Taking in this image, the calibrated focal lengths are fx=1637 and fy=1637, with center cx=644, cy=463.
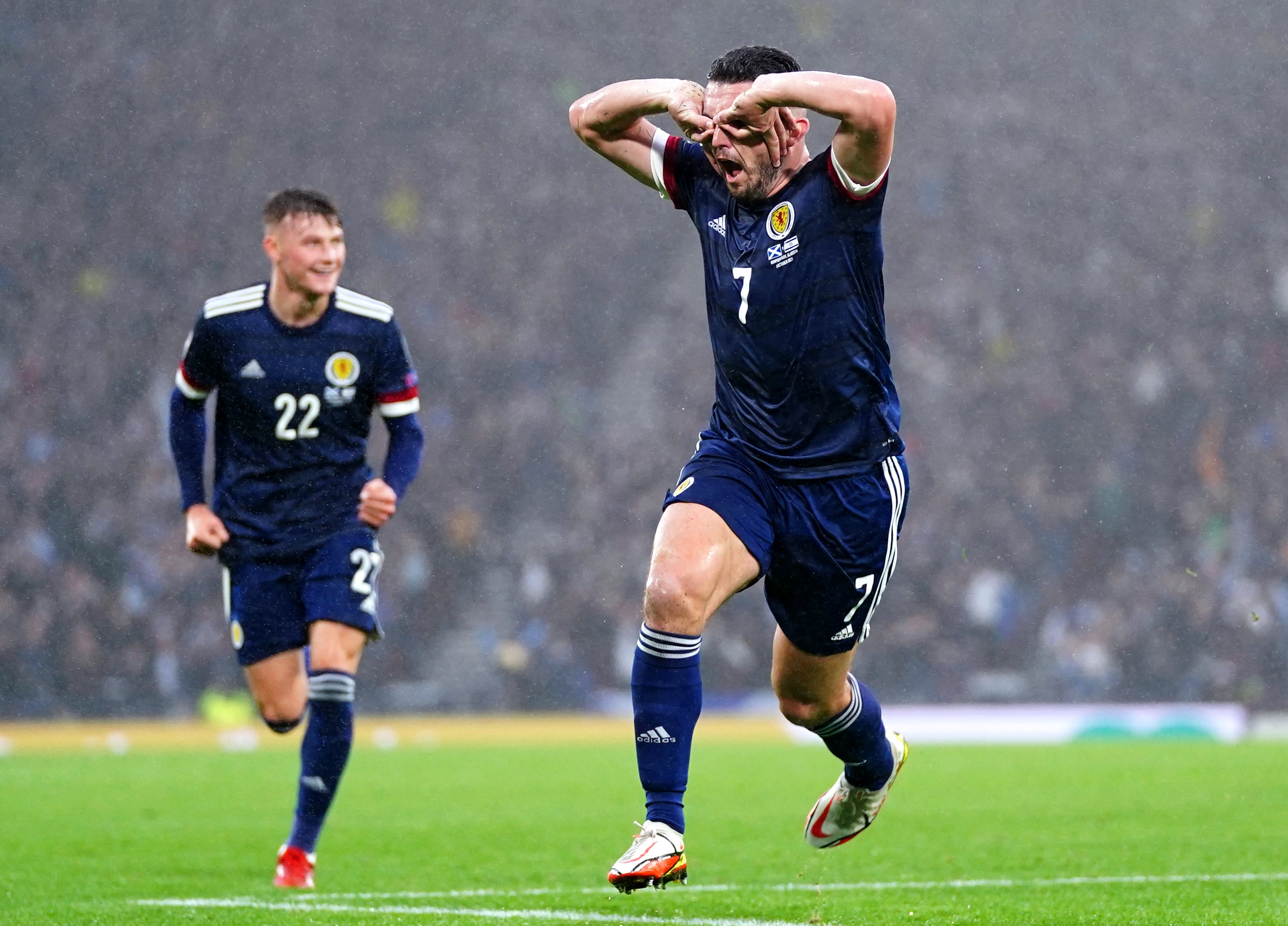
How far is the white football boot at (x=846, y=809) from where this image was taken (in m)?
5.43

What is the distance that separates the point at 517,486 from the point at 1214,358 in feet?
30.4

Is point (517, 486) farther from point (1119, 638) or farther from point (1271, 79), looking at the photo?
point (1271, 79)

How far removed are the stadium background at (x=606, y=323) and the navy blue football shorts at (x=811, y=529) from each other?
14.1 m

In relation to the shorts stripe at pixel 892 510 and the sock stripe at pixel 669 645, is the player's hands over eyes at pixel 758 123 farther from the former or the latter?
the sock stripe at pixel 669 645

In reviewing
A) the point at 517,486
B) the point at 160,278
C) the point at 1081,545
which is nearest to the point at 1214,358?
the point at 1081,545

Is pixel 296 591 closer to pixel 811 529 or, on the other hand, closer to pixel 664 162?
pixel 664 162

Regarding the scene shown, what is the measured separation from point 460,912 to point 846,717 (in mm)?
1326

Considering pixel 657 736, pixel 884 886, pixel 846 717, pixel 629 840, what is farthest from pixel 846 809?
pixel 629 840

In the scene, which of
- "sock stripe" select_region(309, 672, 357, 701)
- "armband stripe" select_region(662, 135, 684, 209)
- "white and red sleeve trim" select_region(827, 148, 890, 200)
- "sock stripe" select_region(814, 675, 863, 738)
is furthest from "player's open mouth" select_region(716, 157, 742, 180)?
"sock stripe" select_region(309, 672, 357, 701)

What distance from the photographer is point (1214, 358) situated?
2145 cm

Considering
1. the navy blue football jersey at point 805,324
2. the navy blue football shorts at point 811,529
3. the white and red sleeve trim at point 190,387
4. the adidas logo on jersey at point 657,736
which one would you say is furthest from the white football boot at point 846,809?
the white and red sleeve trim at point 190,387

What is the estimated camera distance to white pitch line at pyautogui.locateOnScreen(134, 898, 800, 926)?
448 centimetres

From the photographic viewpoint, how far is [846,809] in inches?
214

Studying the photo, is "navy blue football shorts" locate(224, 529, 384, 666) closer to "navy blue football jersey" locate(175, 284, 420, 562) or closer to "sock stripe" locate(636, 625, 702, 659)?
Result: "navy blue football jersey" locate(175, 284, 420, 562)
